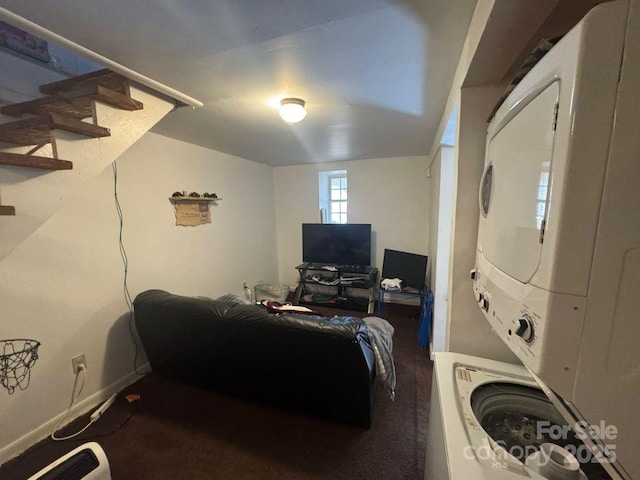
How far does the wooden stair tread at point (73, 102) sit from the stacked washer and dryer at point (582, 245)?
5.95 ft

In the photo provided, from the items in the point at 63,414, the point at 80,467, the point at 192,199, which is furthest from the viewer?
the point at 192,199

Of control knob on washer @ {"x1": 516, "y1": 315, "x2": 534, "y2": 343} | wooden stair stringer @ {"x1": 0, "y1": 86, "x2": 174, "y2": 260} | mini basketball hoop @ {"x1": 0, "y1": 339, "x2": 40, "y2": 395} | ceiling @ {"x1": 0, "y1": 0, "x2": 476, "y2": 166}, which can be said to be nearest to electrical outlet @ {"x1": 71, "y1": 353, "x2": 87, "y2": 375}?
mini basketball hoop @ {"x1": 0, "y1": 339, "x2": 40, "y2": 395}

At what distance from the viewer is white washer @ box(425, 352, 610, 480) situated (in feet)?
2.19

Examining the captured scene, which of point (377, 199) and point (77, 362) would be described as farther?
point (377, 199)

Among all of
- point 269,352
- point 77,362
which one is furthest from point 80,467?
point 77,362

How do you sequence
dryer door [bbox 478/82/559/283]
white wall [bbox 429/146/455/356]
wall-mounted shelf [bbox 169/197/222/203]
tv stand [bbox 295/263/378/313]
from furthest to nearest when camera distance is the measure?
1. tv stand [bbox 295/263/378/313]
2. wall-mounted shelf [bbox 169/197/222/203]
3. white wall [bbox 429/146/455/356]
4. dryer door [bbox 478/82/559/283]

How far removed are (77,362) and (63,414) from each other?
0.35 metres

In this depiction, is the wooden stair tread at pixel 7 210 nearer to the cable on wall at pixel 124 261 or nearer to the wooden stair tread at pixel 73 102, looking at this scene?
the wooden stair tread at pixel 73 102

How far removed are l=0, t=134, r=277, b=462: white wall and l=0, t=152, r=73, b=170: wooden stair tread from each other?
0.89 feet

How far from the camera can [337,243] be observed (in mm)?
4070

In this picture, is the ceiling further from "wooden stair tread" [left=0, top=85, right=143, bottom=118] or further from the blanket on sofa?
the blanket on sofa

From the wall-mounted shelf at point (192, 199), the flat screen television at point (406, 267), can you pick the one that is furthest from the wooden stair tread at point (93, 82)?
the flat screen television at point (406, 267)

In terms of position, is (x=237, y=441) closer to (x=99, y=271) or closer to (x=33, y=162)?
(x=99, y=271)

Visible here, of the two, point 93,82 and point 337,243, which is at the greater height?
point 93,82
